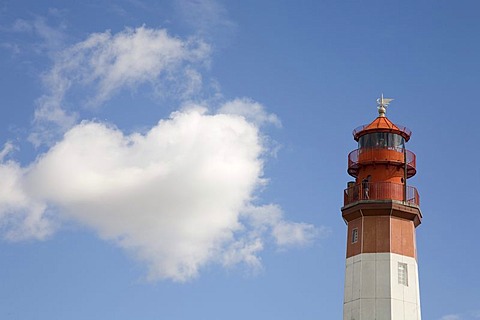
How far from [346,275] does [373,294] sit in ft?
7.37

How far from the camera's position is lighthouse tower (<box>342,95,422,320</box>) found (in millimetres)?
48500

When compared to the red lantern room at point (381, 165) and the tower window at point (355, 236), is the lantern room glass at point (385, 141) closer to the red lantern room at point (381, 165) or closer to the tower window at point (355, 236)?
the red lantern room at point (381, 165)

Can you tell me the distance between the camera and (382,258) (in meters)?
49.1

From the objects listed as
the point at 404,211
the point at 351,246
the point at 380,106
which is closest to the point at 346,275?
the point at 351,246

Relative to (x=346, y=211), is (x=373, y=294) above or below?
below

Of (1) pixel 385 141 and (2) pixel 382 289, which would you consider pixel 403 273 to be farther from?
(1) pixel 385 141

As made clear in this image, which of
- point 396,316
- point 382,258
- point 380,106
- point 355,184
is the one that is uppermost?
point 380,106

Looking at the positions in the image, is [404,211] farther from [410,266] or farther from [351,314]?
[351,314]

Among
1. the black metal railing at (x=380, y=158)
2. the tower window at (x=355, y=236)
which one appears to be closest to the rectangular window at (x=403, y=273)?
the tower window at (x=355, y=236)

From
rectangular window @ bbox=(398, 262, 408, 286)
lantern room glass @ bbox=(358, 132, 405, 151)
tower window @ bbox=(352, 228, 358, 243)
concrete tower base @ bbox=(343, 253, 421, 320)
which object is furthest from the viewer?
lantern room glass @ bbox=(358, 132, 405, 151)

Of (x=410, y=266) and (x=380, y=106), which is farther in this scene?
(x=380, y=106)

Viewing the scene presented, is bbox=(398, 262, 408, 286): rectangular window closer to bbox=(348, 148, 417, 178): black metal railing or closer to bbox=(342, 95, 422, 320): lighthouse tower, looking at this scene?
bbox=(342, 95, 422, 320): lighthouse tower

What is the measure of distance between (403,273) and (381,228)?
2759 millimetres

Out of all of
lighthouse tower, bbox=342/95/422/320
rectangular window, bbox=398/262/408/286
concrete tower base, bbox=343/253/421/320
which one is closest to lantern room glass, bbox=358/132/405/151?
lighthouse tower, bbox=342/95/422/320
